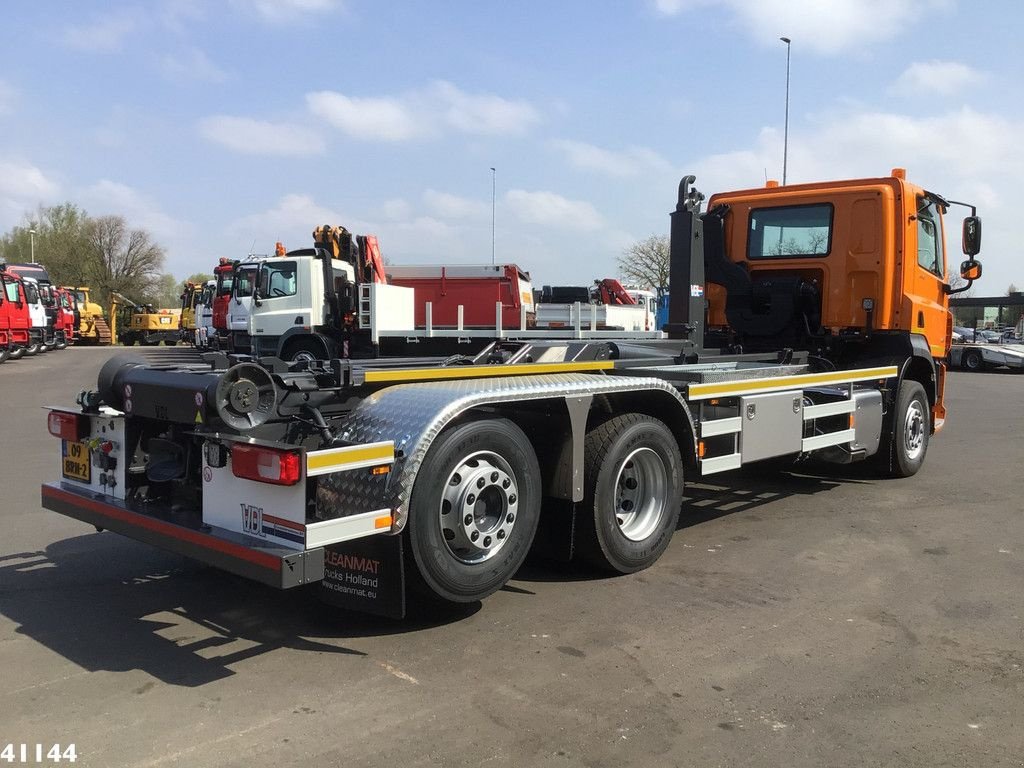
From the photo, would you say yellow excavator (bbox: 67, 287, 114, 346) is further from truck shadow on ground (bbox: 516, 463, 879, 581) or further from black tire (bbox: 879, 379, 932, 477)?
black tire (bbox: 879, 379, 932, 477)

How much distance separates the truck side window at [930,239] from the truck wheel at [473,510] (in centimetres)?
592

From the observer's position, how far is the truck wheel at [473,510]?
397 centimetres

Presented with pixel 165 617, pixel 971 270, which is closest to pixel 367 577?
pixel 165 617

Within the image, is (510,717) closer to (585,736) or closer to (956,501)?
(585,736)

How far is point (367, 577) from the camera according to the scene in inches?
160

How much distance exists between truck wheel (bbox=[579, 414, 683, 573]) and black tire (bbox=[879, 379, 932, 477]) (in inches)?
151

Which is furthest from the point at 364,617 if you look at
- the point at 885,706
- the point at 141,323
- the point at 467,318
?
Answer: the point at 141,323

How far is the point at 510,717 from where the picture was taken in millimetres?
3371

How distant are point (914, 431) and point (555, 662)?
636cm

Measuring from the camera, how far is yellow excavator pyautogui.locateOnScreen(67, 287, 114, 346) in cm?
4341

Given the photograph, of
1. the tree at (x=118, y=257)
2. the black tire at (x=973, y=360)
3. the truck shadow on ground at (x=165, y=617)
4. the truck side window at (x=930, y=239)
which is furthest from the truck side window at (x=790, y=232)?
the tree at (x=118, y=257)

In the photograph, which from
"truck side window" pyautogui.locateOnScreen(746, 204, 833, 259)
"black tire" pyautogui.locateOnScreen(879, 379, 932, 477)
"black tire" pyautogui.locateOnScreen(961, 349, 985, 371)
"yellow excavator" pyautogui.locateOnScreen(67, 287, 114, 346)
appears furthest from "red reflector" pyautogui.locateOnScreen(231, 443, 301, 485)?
"yellow excavator" pyautogui.locateOnScreen(67, 287, 114, 346)

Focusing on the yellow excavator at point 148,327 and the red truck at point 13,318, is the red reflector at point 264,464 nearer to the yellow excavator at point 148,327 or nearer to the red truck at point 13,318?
the red truck at point 13,318

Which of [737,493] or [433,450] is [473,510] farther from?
[737,493]
